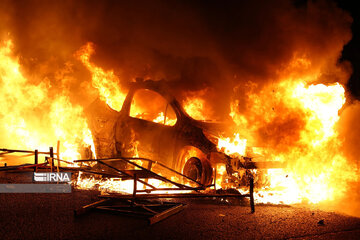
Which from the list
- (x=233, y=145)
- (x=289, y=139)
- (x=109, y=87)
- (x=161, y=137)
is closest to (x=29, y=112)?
(x=109, y=87)

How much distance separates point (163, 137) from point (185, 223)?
9.82 feet

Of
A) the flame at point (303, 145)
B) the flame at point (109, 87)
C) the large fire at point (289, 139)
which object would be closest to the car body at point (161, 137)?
the large fire at point (289, 139)

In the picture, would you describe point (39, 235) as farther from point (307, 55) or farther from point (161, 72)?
point (161, 72)

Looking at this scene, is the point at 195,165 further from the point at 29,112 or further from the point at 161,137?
the point at 29,112

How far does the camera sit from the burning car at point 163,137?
20.3 ft

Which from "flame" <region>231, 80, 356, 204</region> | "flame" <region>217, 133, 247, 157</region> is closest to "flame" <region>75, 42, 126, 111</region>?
"flame" <region>231, 80, 356, 204</region>

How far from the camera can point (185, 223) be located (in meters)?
4.21

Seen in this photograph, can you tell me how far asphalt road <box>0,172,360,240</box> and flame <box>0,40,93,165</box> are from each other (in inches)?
255

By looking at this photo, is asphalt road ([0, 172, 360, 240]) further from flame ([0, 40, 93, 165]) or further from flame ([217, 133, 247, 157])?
flame ([0, 40, 93, 165])

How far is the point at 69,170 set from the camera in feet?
26.2

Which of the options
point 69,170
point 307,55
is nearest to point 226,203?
point 69,170

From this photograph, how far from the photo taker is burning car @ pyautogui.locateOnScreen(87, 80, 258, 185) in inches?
243

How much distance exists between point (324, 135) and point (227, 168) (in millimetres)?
2915

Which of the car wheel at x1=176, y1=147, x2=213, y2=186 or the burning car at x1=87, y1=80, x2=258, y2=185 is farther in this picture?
the burning car at x1=87, y1=80, x2=258, y2=185
